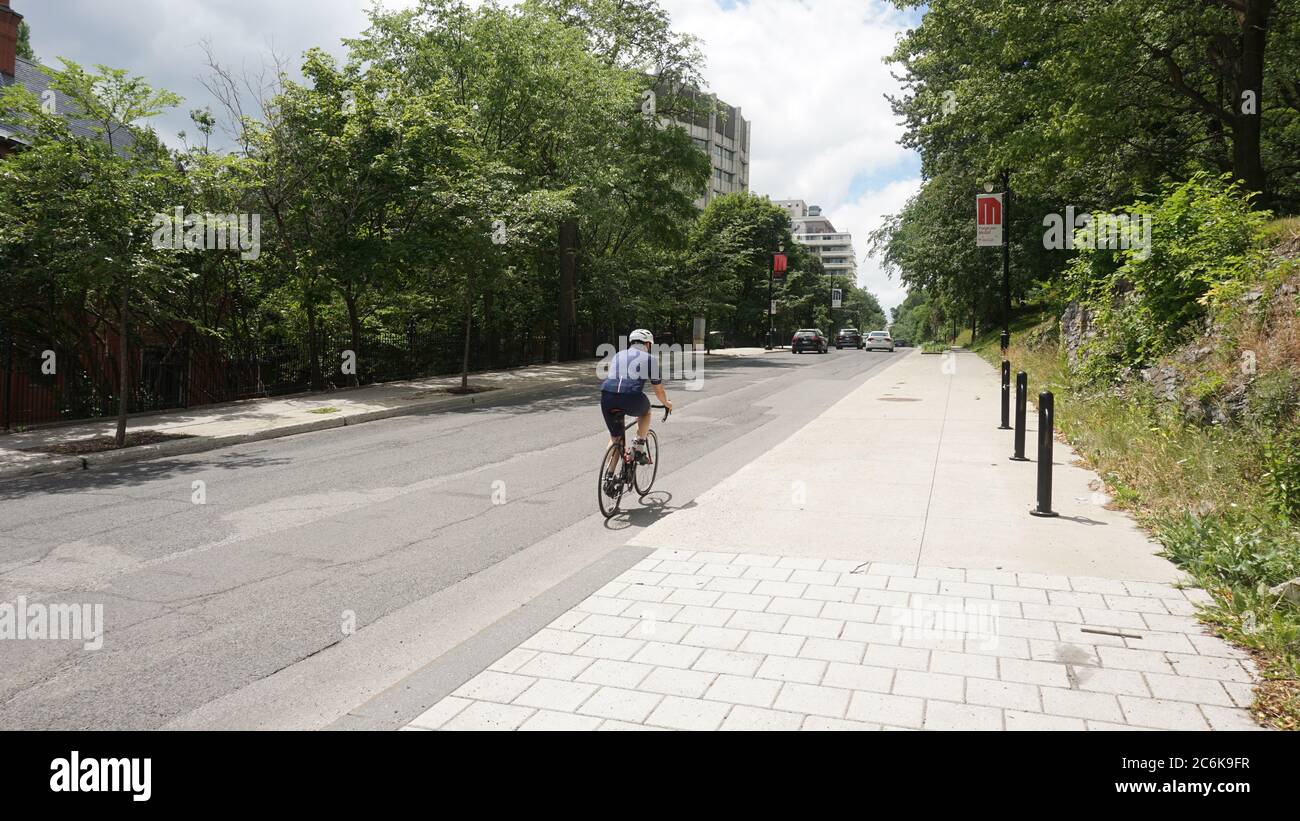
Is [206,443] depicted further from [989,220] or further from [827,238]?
[827,238]

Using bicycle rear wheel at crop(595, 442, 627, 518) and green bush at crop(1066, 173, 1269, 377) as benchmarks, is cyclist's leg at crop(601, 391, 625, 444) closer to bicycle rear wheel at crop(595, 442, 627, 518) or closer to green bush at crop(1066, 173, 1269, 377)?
bicycle rear wheel at crop(595, 442, 627, 518)

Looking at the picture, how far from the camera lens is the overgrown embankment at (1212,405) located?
4793 mm

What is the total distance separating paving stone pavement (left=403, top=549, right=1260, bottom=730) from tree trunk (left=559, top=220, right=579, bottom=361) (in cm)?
2550

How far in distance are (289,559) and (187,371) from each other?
41.3 feet

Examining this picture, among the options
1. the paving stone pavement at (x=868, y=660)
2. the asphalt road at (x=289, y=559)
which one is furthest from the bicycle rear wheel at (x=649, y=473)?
the paving stone pavement at (x=868, y=660)

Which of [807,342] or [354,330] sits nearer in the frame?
[354,330]

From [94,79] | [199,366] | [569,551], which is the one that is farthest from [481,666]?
[199,366]

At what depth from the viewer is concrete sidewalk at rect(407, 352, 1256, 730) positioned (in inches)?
137

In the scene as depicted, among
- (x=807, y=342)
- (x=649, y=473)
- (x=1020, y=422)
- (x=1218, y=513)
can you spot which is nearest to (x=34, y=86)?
(x=649, y=473)

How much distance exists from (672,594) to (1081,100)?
17.4 meters

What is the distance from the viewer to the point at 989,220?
1691 cm

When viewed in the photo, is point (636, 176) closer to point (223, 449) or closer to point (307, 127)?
point (307, 127)

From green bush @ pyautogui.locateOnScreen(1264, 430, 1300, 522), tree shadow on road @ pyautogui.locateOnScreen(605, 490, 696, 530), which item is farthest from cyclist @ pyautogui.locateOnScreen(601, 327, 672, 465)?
green bush @ pyautogui.locateOnScreen(1264, 430, 1300, 522)

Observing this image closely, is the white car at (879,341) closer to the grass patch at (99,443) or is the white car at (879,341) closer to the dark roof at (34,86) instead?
the dark roof at (34,86)
